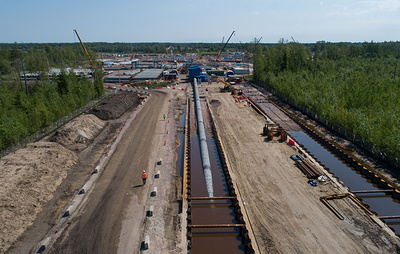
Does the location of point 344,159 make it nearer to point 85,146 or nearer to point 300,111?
point 300,111

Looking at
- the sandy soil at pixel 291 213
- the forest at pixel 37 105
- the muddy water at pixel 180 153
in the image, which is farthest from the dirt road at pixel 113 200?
the forest at pixel 37 105

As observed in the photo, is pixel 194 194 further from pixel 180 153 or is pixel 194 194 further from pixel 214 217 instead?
pixel 180 153

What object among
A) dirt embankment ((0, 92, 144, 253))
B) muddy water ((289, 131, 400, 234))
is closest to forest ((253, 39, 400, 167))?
muddy water ((289, 131, 400, 234))

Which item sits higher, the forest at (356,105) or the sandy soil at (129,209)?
the forest at (356,105)

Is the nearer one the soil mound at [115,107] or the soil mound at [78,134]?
the soil mound at [78,134]

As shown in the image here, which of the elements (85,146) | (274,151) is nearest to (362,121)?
(274,151)

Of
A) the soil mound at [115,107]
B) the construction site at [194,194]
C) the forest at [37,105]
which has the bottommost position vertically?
the construction site at [194,194]

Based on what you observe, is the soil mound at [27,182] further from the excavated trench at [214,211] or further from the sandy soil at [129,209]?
the excavated trench at [214,211]
